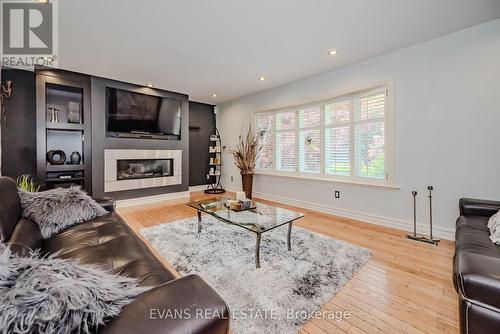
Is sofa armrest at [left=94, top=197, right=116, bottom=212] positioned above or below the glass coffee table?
above

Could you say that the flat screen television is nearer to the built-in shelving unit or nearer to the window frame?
the built-in shelving unit

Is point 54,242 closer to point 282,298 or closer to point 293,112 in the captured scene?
point 282,298

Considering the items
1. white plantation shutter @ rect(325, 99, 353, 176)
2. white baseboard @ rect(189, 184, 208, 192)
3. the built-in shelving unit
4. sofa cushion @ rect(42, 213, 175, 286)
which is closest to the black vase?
the built-in shelving unit

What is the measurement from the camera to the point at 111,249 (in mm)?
1513

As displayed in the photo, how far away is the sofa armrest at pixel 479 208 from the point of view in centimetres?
211

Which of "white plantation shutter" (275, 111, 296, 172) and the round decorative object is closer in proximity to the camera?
the round decorative object

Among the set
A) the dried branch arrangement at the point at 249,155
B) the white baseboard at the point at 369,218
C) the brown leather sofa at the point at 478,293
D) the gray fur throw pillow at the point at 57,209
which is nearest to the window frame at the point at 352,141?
the white baseboard at the point at 369,218

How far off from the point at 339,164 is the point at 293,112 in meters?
1.43

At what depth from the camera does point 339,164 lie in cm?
374

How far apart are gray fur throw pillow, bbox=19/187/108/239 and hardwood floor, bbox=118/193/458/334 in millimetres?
2030

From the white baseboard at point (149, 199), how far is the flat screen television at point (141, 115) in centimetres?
130

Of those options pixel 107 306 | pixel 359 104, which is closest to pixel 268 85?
pixel 359 104

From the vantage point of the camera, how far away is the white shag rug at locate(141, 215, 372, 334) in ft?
4.90

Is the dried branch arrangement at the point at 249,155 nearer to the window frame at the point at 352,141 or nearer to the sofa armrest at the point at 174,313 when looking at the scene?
the window frame at the point at 352,141
